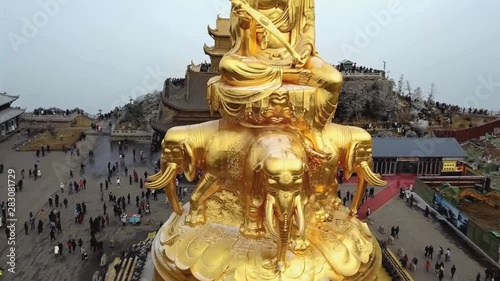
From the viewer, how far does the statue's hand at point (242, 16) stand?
6715 mm

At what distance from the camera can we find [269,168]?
584 cm

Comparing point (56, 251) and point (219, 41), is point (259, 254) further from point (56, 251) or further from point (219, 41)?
point (219, 41)

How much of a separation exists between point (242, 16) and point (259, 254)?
10.2 ft

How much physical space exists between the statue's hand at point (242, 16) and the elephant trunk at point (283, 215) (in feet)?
8.02

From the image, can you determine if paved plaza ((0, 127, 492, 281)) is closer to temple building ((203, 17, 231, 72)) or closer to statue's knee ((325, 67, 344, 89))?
temple building ((203, 17, 231, 72))

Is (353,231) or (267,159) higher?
(267,159)

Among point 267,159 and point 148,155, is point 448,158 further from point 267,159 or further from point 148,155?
point 267,159

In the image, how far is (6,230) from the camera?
43.7 ft

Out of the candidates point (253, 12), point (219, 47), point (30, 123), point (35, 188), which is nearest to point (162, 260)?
point (253, 12)

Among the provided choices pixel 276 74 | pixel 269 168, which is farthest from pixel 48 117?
pixel 269 168

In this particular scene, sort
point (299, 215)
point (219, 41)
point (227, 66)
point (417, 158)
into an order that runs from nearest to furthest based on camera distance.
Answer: point (299, 215), point (227, 66), point (417, 158), point (219, 41)

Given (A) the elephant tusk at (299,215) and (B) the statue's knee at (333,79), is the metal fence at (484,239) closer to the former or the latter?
(B) the statue's knee at (333,79)

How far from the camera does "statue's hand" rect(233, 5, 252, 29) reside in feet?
22.0

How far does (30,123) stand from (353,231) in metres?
22.0
